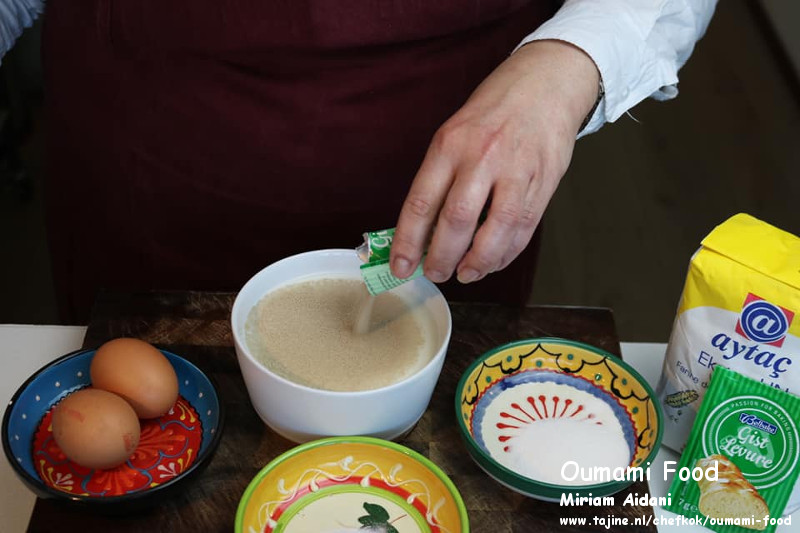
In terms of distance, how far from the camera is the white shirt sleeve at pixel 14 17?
132 centimetres

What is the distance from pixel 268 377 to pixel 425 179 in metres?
0.27

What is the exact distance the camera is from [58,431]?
3.14 ft

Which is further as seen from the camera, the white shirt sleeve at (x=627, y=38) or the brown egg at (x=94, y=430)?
the white shirt sleeve at (x=627, y=38)

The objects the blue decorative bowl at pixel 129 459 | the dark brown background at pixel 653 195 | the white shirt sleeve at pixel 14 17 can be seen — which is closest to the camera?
the blue decorative bowl at pixel 129 459

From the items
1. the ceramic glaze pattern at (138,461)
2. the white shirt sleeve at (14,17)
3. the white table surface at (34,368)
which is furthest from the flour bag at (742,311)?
the white shirt sleeve at (14,17)

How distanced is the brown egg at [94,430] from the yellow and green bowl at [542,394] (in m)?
0.36

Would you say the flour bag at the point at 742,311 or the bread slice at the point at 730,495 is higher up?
the flour bag at the point at 742,311

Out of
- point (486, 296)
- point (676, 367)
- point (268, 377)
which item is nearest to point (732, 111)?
point (486, 296)

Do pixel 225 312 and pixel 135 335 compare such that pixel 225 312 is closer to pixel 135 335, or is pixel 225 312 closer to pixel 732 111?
pixel 135 335

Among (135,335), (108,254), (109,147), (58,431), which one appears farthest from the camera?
(108,254)

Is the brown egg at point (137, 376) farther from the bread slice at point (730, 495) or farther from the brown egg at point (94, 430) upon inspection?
the bread slice at point (730, 495)

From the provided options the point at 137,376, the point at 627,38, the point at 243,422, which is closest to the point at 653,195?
the point at 627,38

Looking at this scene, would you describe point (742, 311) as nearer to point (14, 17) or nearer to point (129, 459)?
point (129, 459)

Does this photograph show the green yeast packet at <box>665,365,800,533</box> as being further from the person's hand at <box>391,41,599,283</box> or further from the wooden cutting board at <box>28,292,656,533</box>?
the person's hand at <box>391,41,599,283</box>
